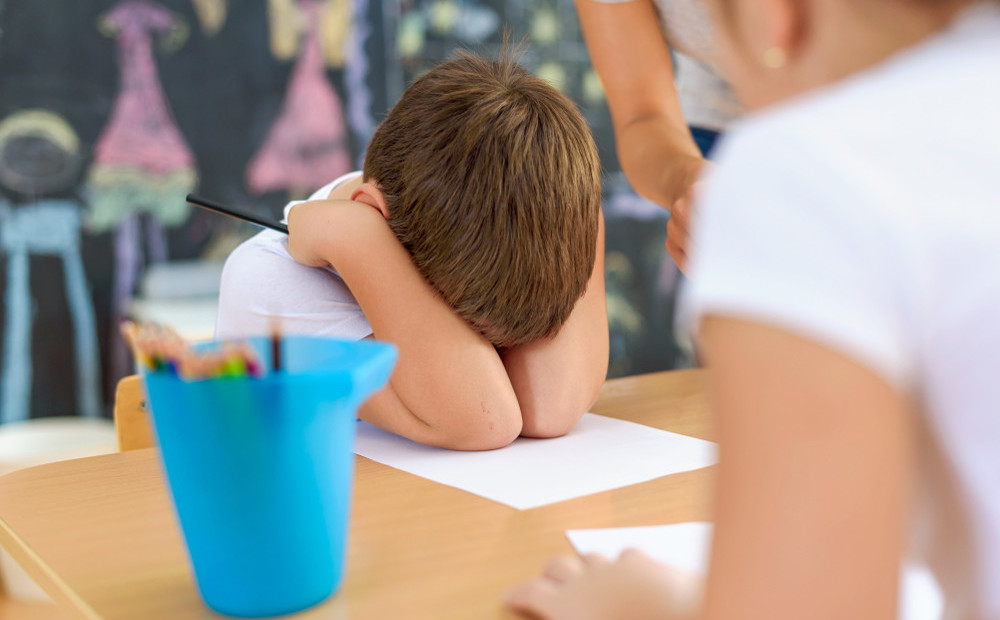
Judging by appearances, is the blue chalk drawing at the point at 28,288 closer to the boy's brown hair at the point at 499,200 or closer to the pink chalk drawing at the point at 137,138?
the pink chalk drawing at the point at 137,138

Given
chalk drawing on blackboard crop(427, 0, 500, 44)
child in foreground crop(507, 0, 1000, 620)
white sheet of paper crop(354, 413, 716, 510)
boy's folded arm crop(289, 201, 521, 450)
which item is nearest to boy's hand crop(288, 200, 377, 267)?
boy's folded arm crop(289, 201, 521, 450)

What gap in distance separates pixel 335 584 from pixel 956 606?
0.29m

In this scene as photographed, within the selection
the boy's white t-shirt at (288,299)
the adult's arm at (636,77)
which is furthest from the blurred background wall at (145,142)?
the adult's arm at (636,77)

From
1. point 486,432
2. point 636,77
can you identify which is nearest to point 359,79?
point 636,77

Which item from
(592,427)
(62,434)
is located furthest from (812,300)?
(62,434)

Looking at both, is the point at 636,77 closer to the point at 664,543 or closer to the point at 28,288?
the point at 664,543

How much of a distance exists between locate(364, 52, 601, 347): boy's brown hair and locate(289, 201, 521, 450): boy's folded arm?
0.02 metres

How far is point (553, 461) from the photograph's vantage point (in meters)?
0.76

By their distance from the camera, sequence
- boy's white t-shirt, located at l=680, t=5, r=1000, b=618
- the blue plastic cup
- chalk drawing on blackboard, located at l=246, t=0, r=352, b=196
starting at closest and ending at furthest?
boy's white t-shirt, located at l=680, t=5, r=1000, b=618 → the blue plastic cup → chalk drawing on blackboard, located at l=246, t=0, r=352, b=196

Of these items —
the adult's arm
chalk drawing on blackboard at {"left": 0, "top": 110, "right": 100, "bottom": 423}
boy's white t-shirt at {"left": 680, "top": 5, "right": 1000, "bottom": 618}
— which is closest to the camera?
boy's white t-shirt at {"left": 680, "top": 5, "right": 1000, "bottom": 618}

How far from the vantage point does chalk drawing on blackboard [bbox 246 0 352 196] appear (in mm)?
2316

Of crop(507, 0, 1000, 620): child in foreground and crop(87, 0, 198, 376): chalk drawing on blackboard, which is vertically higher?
crop(507, 0, 1000, 620): child in foreground

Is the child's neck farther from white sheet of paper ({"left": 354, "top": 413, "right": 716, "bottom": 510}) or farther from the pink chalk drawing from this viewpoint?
the pink chalk drawing

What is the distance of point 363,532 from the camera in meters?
0.57
